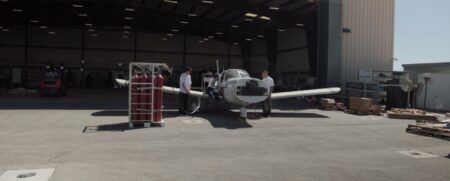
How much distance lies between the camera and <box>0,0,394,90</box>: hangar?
77.4ft

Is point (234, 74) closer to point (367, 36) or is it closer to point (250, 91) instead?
point (250, 91)

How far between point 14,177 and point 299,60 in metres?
34.5

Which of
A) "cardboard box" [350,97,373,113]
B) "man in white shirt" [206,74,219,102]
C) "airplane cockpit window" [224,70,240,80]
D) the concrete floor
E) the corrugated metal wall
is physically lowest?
the concrete floor

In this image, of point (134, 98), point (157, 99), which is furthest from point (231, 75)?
point (134, 98)

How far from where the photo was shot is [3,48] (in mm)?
45562

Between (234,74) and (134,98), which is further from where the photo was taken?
(234,74)

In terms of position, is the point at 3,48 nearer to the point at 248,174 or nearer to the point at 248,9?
the point at 248,9

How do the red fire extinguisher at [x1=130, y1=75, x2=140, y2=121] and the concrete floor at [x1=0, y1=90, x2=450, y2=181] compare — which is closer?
the concrete floor at [x1=0, y1=90, x2=450, y2=181]

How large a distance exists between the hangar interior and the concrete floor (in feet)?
60.9

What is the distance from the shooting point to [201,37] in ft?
172

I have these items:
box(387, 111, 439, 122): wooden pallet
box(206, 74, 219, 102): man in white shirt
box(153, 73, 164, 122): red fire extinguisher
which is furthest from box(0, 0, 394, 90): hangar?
→ box(153, 73, 164, 122): red fire extinguisher

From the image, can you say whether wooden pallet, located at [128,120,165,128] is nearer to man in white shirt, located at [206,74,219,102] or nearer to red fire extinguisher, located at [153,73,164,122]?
red fire extinguisher, located at [153,73,164,122]

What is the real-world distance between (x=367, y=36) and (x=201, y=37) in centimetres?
3064

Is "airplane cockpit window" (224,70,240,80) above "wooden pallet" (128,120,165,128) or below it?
above
